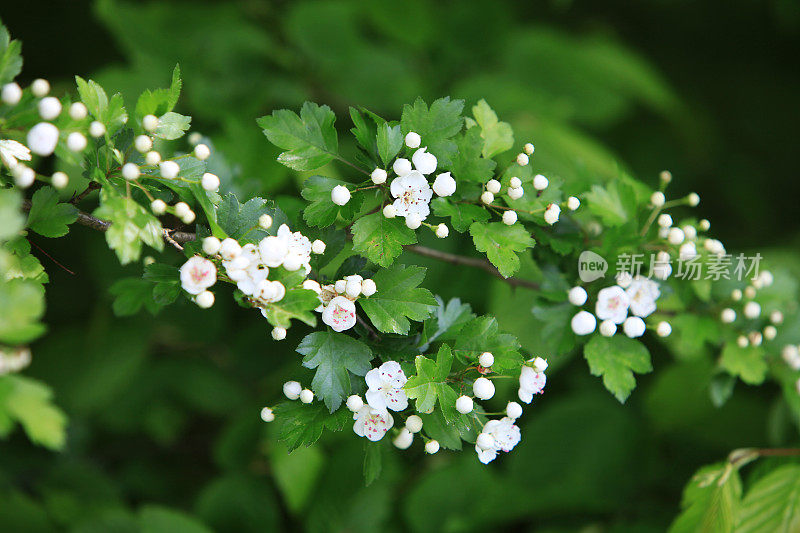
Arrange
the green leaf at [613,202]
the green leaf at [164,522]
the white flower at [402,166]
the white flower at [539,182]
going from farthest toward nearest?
the green leaf at [164,522], the green leaf at [613,202], the white flower at [539,182], the white flower at [402,166]

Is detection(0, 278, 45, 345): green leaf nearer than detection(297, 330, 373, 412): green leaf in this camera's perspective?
Yes

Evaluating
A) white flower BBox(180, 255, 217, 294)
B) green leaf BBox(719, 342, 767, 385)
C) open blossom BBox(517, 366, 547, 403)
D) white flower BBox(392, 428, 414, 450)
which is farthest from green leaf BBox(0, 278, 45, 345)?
green leaf BBox(719, 342, 767, 385)

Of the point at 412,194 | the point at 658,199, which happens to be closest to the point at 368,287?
the point at 412,194

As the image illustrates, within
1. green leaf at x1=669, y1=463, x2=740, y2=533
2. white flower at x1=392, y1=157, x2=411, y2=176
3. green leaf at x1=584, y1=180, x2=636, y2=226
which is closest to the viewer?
white flower at x1=392, y1=157, x2=411, y2=176

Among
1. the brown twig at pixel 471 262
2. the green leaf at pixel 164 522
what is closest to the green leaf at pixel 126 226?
the brown twig at pixel 471 262

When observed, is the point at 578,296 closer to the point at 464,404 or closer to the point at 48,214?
the point at 464,404

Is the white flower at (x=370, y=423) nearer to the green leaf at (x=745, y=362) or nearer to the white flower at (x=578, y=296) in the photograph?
the white flower at (x=578, y=296)

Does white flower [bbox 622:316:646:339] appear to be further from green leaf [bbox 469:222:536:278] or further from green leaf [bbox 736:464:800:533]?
green leaf [bbox 736:464:800:533]
